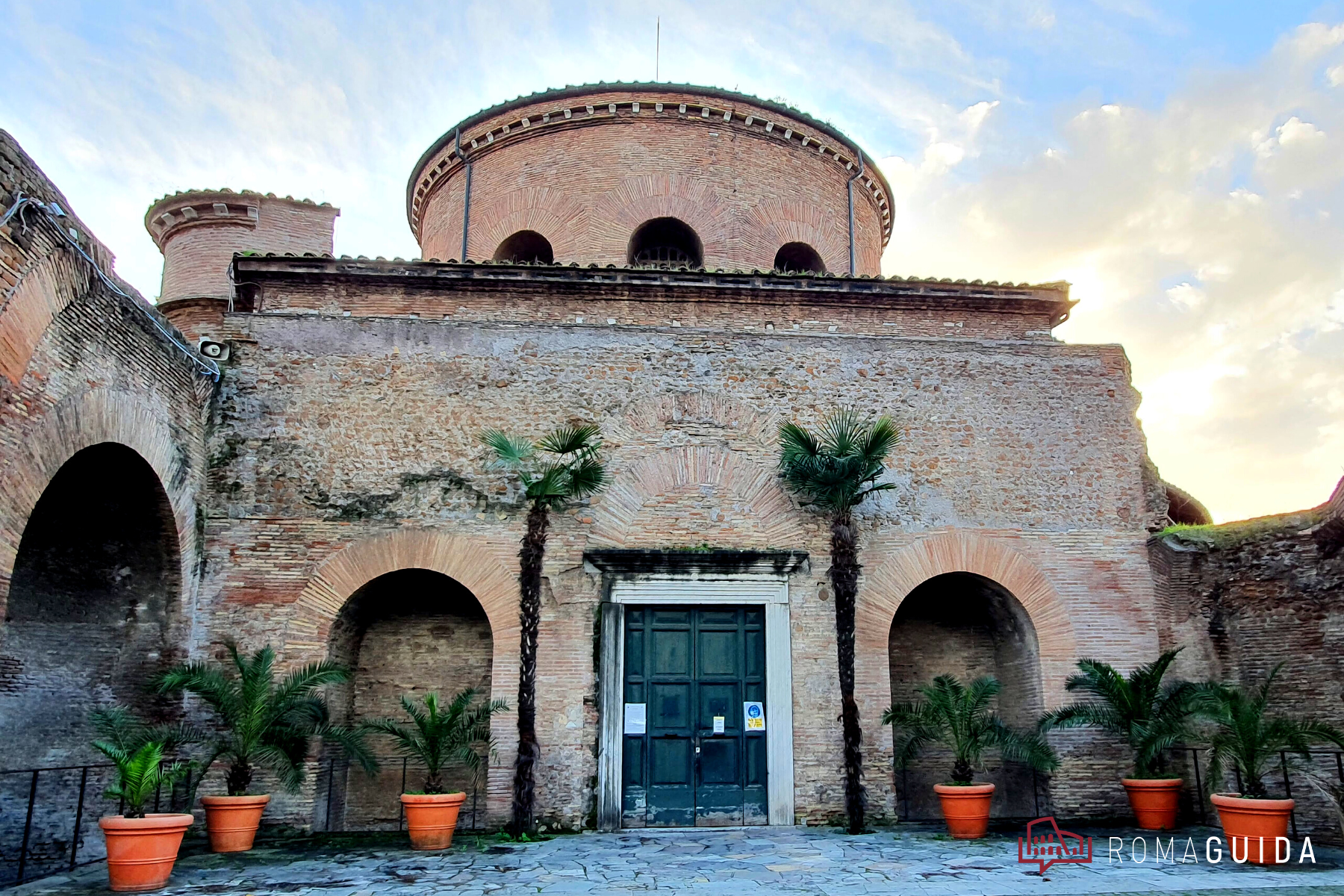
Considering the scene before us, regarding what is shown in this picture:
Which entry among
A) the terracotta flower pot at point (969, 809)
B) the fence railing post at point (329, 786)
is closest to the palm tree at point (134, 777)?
Answer: the fence railing post at point (329, 786)

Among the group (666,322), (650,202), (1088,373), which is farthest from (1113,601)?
(650,202)

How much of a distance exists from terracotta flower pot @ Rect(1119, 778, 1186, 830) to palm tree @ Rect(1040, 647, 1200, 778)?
149mm

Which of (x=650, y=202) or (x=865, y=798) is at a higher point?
(x=650, y=202)

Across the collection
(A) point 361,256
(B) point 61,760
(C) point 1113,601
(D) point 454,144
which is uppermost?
(D) point 454,144

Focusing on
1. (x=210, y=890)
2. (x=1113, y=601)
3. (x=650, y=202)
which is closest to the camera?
(x=210, y=890)

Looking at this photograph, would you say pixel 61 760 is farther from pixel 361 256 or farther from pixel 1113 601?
pixel 1113 601

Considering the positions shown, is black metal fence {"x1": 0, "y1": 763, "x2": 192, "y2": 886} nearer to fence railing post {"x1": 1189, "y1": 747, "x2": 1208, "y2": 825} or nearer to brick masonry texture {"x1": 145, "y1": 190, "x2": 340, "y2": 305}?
brick masonry texture {"x1": 145, "y1": 190, "x2": 340, "y2": 305}

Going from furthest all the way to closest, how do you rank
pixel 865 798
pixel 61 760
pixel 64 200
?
1. pixel 865 798
2. pixel 61 760
3. pixel 64 200

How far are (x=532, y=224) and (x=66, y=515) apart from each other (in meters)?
7.65

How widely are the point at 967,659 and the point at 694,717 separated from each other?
12.1 ft

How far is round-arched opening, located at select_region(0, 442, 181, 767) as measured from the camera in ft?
28.9

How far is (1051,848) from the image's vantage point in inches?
339

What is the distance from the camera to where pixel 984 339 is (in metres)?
12.1

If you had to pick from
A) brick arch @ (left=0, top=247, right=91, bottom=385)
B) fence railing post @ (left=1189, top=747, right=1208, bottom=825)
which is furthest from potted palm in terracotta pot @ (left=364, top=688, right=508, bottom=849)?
fence railing post @ (left=1189, top=747, right=1208, bottom=825)
